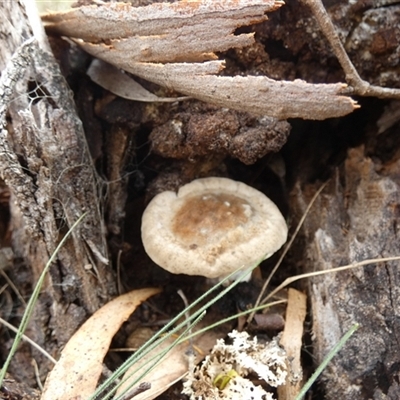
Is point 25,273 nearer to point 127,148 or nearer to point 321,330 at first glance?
point 127,148

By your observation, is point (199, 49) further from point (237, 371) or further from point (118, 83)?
point (237, 371)

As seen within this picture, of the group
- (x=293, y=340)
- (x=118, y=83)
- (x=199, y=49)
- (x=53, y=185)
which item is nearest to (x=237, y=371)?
(x=293, y=340)

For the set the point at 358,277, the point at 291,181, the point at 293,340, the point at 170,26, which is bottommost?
the point at 293,340

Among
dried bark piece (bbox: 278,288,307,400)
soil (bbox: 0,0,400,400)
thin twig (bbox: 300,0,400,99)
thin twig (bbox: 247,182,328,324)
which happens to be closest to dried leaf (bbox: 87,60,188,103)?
soil (bbox: 0,0,400,400)

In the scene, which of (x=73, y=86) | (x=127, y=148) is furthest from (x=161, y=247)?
(x=73, y=86)

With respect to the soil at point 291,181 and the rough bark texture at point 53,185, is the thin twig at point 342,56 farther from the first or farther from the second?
the rough bark texture at point 53,185

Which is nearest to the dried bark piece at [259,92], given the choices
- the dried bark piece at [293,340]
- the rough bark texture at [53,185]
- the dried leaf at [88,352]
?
the rough bark texture at [53,185]
